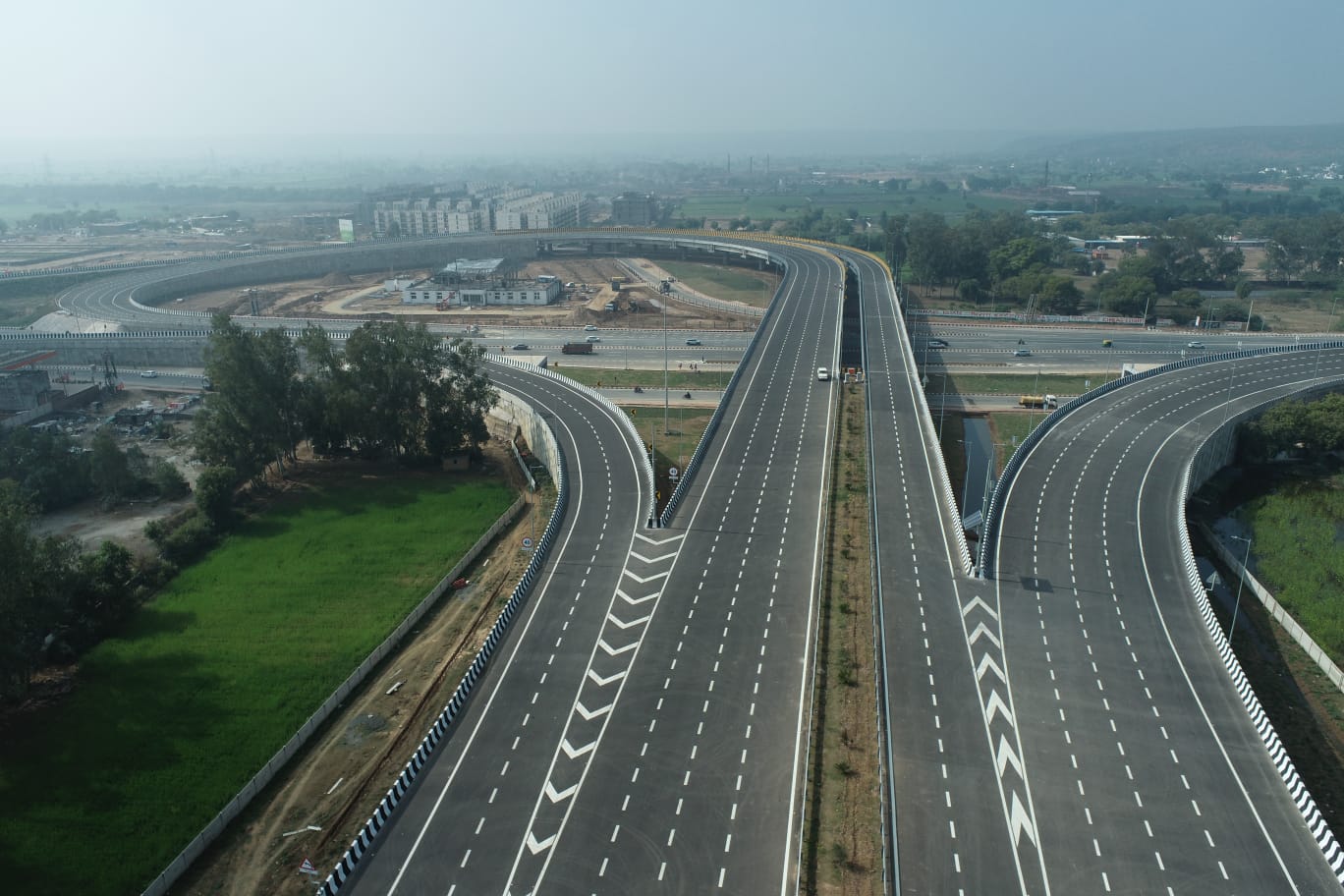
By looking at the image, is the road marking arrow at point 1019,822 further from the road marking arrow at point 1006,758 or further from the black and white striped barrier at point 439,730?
the black and white striped barrier at point 439,730

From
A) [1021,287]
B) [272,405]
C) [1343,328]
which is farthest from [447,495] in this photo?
[1343,328]

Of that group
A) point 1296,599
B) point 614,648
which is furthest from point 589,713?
point 1296,599

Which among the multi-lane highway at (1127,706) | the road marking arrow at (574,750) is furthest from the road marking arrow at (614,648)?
the multi-lane highway at (1127,706)

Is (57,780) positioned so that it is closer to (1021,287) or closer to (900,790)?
(900,790)

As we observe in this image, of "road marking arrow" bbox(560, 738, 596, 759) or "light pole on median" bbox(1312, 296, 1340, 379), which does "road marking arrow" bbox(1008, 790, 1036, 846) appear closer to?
"road marking arrow" bbox(560, 738, 596, 759)

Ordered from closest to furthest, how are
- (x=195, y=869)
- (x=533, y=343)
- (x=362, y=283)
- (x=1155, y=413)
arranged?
(x=195, y=869) < (x=1155, y=413) < (x=533, y=343) < (x=362, y=283)

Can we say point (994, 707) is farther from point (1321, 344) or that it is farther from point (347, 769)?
point (1321, 344)

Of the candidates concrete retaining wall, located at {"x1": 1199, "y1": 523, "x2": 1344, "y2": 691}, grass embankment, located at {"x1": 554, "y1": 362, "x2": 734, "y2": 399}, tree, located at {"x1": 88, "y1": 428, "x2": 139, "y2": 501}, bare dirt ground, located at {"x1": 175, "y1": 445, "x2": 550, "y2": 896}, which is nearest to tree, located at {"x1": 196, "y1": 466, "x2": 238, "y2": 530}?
tree, located at {"x1": 88, "y1": 428, "x2": 139, "y2": 501}
